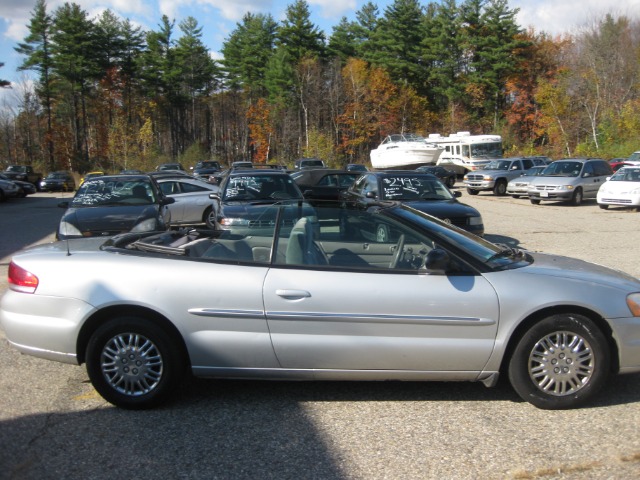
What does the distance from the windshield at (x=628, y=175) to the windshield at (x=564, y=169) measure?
2475 mm

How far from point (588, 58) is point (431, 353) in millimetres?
56562

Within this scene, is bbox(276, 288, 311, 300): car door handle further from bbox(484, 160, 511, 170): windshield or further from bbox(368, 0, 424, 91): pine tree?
bbox(368, 0, 424, 91): pine tree

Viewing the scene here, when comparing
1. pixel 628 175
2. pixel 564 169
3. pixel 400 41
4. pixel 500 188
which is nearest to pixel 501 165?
pixel 500 188

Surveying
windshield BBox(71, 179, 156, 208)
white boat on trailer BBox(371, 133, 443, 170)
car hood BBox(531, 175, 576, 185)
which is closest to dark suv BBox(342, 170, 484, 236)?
windshield BBox(71, 179, 156, 208)

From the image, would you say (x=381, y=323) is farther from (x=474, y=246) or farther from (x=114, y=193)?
(x=114, y=193)

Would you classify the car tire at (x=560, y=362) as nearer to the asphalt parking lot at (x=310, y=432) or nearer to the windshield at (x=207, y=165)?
the asphalt parking lot at (x=310, y=432)

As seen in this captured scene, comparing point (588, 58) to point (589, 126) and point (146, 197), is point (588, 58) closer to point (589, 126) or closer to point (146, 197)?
point (589, 126)

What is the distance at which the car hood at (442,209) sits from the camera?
11883mm

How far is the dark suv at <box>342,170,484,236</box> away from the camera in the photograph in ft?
39.1

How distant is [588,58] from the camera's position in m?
53.8

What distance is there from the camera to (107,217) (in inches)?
414

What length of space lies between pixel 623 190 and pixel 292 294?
20.0 meters

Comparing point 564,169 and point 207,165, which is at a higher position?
point 564,169

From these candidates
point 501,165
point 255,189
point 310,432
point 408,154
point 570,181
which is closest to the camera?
point 310,432
